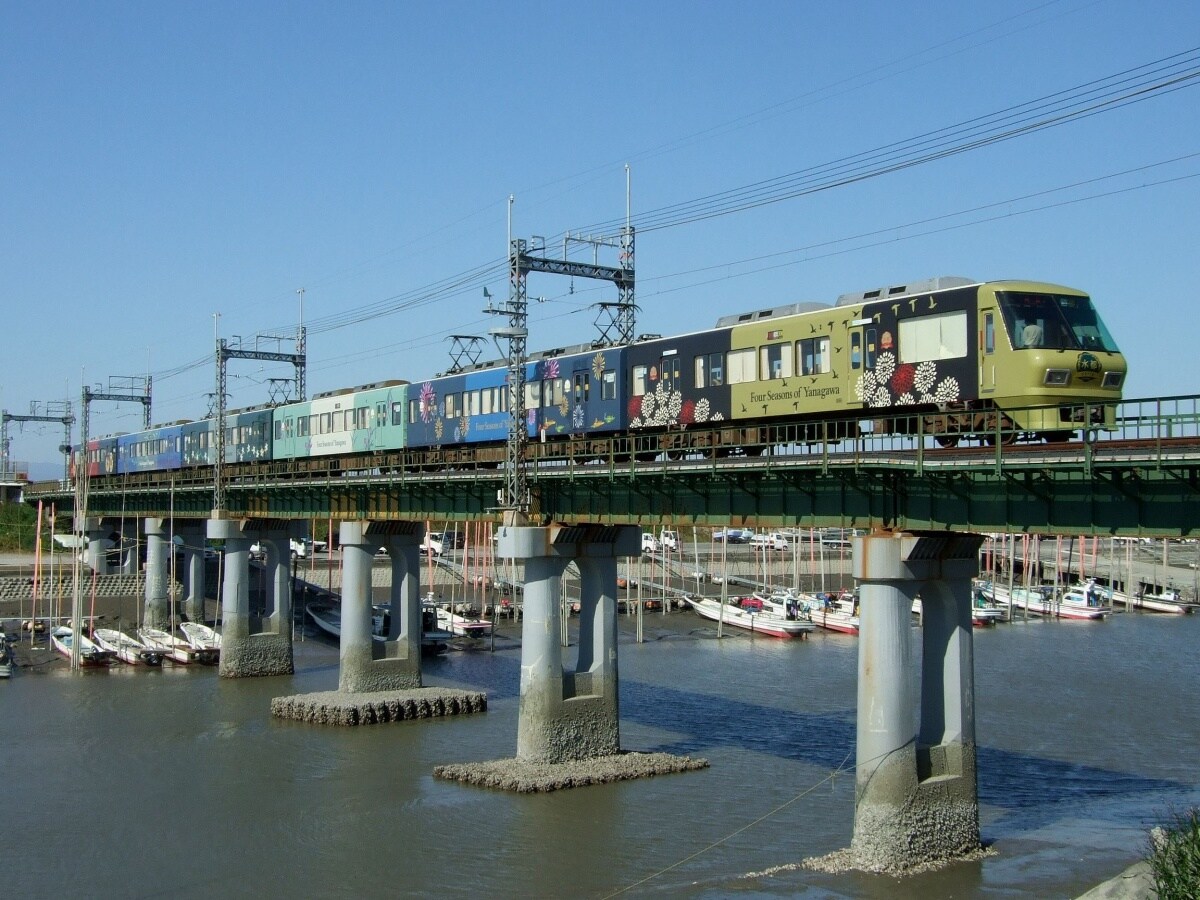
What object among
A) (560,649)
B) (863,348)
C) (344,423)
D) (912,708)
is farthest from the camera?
(344,423)

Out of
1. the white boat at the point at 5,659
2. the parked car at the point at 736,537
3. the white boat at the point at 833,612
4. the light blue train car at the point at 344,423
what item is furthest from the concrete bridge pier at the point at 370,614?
the parked car at the point at 736,537

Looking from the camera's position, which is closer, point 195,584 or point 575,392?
point 575,392

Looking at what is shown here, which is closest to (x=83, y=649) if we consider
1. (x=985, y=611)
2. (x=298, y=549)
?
(x=298, y=549)

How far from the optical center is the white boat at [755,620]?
6831 cm

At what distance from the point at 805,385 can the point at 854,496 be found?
23.7ft

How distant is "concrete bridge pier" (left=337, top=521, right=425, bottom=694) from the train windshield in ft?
82.6

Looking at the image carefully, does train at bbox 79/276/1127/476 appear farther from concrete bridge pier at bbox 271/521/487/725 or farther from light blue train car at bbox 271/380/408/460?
concrete bridge pier at bbox 271/521/487/725

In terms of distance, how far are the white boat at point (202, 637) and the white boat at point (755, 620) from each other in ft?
83.8

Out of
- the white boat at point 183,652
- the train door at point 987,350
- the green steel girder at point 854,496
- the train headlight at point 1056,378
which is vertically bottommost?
the white boat at point 183,652

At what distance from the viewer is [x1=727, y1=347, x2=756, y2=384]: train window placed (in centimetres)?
3594

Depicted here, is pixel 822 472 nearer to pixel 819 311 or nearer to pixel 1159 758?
pixel 819 311

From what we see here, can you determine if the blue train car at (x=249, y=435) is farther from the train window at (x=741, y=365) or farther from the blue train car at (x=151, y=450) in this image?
the train window at (x=741, y=365)

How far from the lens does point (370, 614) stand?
46156 mm

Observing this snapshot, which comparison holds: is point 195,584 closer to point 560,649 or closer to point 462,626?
point 462,626
